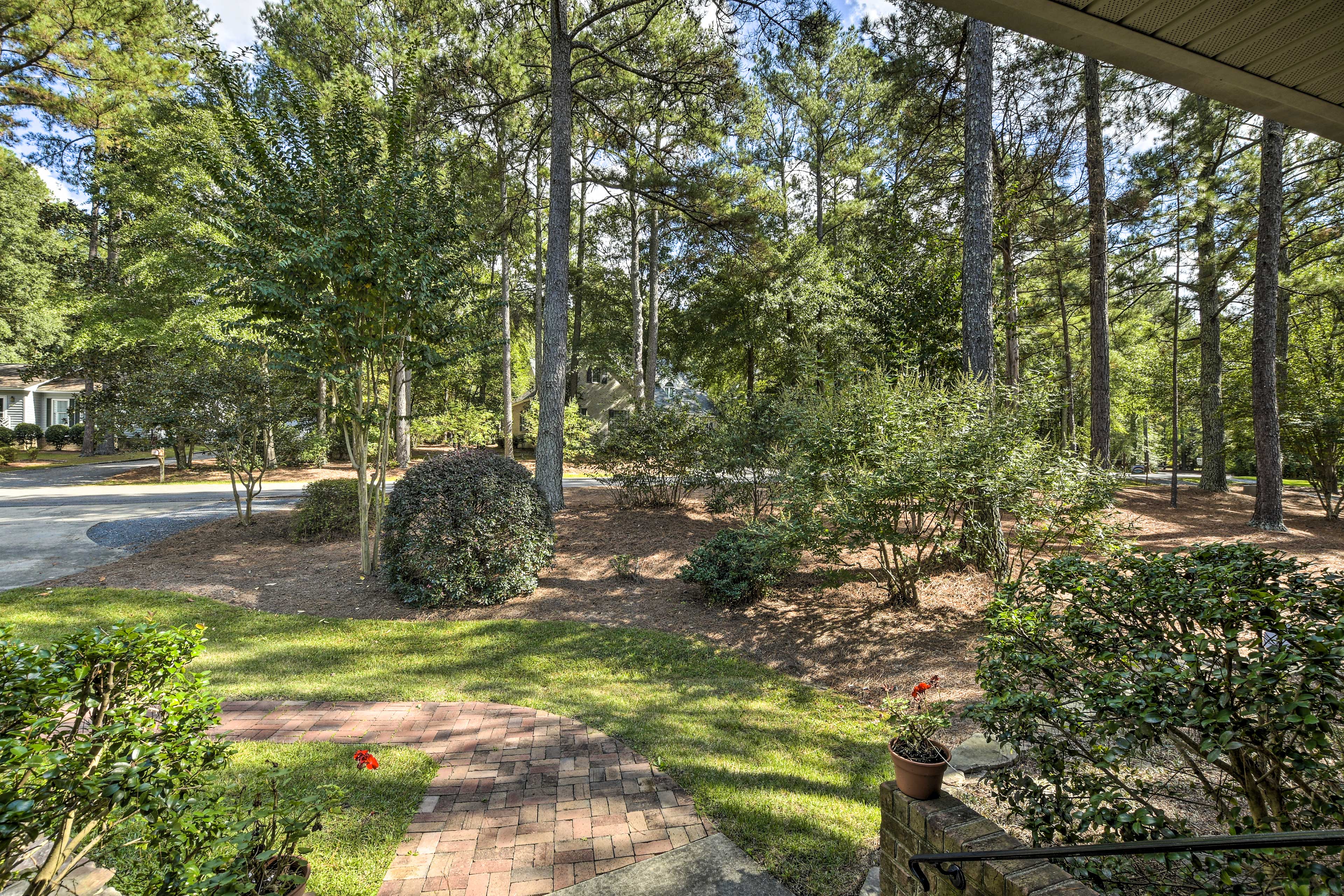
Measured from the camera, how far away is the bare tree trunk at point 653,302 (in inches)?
650

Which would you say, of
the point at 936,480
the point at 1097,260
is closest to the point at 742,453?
the point at 936,480

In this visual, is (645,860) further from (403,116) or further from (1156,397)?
(1156,397)

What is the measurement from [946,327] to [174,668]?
36.7 feet

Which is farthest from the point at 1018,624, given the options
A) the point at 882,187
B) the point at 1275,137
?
the point at 882,187

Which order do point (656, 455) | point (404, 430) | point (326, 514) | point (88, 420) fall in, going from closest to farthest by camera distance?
point (326, 514) → point (656, 455) → point (404, 430) → point (88, 420)

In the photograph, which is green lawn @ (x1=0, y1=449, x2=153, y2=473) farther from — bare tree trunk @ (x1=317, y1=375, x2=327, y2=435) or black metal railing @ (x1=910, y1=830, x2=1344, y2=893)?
black metal railing @ (x1=910, y1=830, x2=1344, y2=893)

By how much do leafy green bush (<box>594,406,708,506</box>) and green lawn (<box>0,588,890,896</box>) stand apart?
4151 millimetres

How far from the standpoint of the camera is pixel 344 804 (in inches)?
115

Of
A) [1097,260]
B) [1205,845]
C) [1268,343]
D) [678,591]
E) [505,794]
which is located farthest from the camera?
[1097,260]

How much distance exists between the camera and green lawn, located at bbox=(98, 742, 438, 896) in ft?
7.54

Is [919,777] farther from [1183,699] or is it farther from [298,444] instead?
[298,444]

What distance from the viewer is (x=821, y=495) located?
5.90m

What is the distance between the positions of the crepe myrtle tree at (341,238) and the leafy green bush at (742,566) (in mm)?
4288

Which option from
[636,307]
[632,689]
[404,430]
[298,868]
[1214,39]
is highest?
[636,307]
